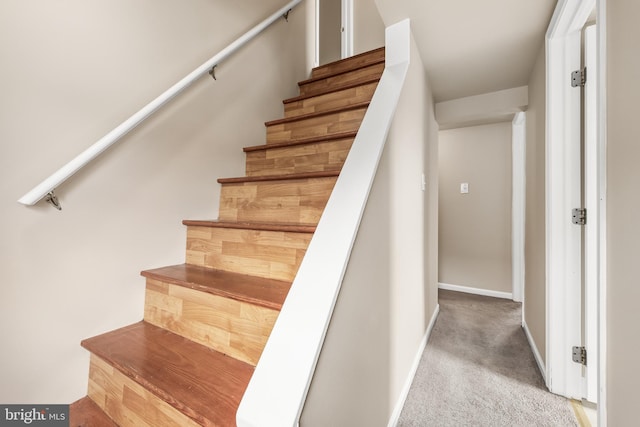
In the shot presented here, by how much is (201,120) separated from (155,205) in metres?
0.52

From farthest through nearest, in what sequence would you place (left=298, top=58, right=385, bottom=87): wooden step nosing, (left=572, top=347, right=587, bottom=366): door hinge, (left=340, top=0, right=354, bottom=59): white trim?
(left=340, top=0, right=354, bottom=59): white trim < (left=298, top=58, right=385, bottom=87): wooden step nosing < (left=572, top=347, right=587, bottom=366): door hinge

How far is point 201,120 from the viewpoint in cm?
154

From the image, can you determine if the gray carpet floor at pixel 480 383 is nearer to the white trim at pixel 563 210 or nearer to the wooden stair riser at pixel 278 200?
the white trim at pixel 563 210

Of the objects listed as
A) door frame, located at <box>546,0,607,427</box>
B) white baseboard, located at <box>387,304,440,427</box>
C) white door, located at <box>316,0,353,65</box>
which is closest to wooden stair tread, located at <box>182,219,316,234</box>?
white baseboard, located at <box>387,304,440,427</box>

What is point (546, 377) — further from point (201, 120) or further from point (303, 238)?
point (201, 120)

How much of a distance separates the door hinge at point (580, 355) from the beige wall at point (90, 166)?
2.05m

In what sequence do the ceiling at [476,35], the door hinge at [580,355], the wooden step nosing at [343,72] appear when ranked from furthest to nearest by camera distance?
the wooden step nosing at [343,72]
the door hinge at [580,355]
the ceiling at [476,35]

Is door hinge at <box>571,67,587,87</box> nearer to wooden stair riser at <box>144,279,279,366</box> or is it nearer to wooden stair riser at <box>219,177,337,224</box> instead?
wooden stair riser at <box>219,177,337,224</box>

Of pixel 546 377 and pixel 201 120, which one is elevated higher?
pixel 201 120

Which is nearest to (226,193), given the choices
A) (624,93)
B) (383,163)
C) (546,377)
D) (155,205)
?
(155,205)

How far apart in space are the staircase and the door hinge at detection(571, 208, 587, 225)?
120cm

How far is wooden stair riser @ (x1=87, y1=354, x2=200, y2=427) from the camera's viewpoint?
2.62 feet

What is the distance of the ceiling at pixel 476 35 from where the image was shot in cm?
138

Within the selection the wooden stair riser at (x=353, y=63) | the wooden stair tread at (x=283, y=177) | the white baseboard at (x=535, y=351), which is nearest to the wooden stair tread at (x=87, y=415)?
the wooden stair tread at (x=283, y=177)
